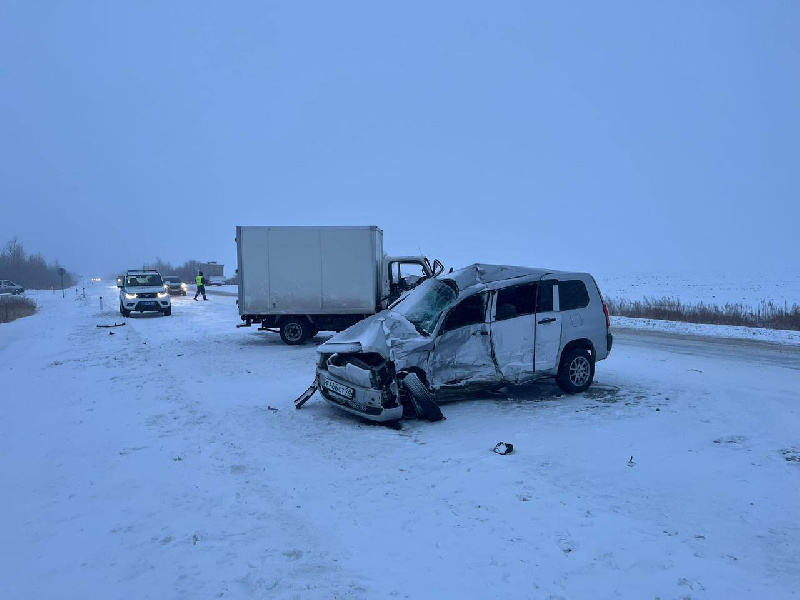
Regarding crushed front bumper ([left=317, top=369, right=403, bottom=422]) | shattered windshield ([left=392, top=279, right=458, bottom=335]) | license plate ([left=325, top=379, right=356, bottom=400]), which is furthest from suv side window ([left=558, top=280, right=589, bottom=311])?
license plate ([left=325, top=379, right=356, bottom=400])

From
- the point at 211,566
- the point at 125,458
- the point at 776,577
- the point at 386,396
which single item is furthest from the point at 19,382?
the point at 776,577

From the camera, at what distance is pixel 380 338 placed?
688 cm

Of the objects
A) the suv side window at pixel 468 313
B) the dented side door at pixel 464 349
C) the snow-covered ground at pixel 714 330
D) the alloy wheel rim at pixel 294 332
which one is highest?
the suv side window at pixel 468 313

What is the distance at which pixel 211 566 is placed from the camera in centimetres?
345

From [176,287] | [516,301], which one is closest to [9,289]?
[176,287]

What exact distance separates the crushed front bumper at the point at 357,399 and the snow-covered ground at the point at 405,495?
21cm

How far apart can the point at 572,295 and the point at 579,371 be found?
1229 mm

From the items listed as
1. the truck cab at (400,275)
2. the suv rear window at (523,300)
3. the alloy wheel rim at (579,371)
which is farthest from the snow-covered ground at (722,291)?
the suv rear window at (523,300)

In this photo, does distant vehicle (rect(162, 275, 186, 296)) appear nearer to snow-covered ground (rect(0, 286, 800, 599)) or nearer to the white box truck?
the white box truck

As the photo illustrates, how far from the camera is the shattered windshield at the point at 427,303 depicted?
7.32 metres

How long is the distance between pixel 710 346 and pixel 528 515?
449 inches

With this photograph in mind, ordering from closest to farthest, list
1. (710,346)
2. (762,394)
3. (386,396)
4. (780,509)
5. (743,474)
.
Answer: (780,509) < (743,474) < (386,396) < (762,394) < (710,346)

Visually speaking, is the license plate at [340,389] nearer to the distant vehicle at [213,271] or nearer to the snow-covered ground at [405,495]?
the snow-covered ground at [405,495]

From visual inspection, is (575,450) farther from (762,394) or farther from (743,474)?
(762,394)
